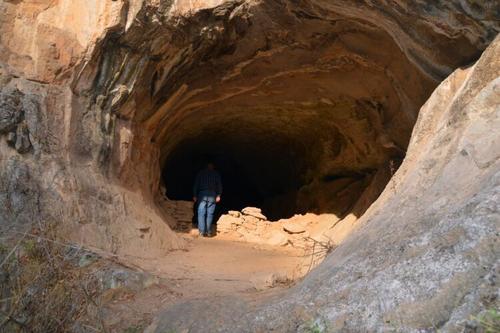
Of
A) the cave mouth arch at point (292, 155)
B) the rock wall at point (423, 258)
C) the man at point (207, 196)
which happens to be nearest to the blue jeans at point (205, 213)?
the man at point (207, 196)

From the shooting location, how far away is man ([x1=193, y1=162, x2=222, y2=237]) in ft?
27.5

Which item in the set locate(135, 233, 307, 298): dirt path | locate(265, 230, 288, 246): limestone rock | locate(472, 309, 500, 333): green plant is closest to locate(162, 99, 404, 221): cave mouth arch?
locate(265, 230, 288, 246): limestone rock

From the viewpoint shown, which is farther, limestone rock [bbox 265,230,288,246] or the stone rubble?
the stone rubble

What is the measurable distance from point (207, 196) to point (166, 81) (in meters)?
2.32

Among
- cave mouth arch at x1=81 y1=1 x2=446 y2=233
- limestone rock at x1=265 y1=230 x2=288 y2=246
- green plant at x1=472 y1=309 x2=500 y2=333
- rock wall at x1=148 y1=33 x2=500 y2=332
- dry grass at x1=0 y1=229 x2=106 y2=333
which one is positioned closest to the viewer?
green plant at x1=472 y1=309 x2=500 y2=333

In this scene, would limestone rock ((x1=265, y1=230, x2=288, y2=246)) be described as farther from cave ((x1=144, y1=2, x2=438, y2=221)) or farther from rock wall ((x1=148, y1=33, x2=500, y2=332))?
rock wall ((x1=148, y1=33, x2=500, y2=332))

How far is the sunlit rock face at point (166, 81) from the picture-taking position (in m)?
5.22

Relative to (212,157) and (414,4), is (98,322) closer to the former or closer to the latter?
(414,4)

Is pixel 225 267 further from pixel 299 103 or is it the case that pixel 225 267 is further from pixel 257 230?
pixel 299 103

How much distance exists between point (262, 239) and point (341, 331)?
5.55 metres

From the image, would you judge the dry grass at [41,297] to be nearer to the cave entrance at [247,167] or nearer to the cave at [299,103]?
the cave at [299,103]

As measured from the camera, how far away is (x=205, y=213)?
846cm

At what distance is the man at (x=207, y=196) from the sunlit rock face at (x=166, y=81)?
2.53 feet

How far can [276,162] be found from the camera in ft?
40.0
